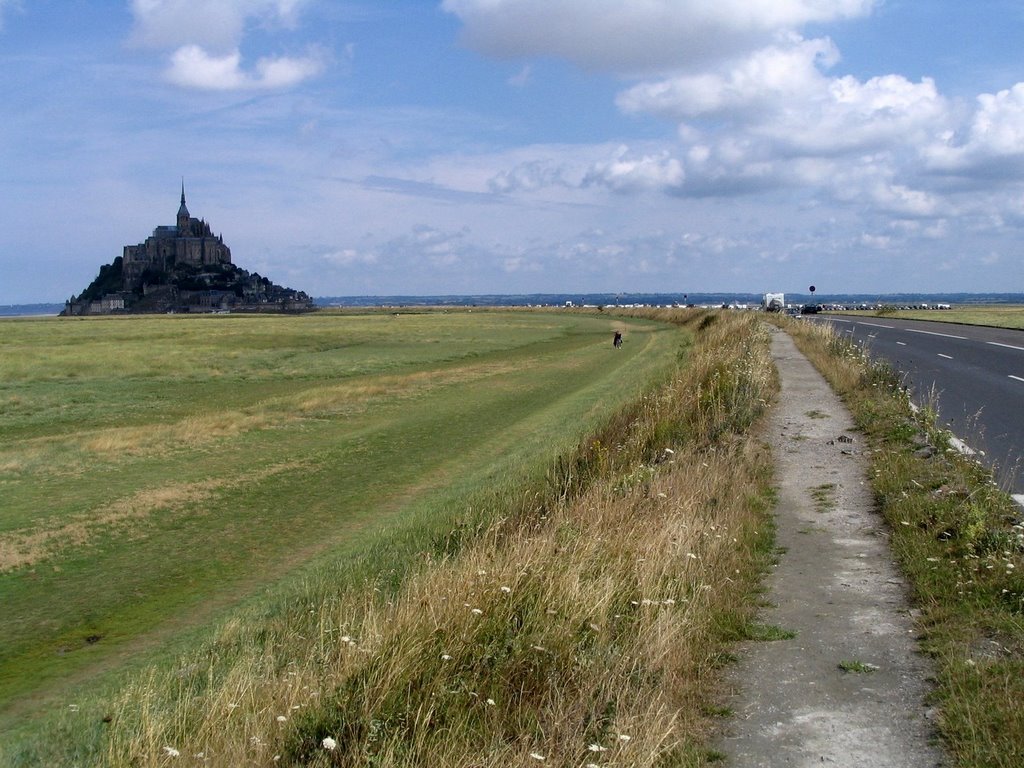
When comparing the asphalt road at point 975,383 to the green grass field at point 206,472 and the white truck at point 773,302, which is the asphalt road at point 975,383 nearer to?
the green grass field at point 206,472

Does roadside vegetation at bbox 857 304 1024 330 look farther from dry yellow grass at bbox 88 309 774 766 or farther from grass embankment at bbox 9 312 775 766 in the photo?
dry yellow grass at bbox 88 309 774 766

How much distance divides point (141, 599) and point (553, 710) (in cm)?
795

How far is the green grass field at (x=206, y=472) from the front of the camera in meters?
10.8

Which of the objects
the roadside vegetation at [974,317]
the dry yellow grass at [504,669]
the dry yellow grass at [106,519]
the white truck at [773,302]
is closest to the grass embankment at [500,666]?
the dry yellow grass at [504,669]

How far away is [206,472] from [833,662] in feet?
47.9

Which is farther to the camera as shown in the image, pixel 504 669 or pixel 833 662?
pixel 833 662

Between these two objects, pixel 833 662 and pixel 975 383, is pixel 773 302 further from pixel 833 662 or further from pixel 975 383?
pixel 833 662

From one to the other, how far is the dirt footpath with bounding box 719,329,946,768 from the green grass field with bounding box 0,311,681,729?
6345 mm

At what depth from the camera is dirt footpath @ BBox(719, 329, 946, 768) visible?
479 cm

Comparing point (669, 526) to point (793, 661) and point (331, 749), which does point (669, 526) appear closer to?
point (793, 661)

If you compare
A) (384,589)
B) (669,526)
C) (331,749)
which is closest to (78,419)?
(384,589)

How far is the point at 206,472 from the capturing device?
18125 millimetres

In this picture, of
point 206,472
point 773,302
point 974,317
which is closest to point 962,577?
point 206,472

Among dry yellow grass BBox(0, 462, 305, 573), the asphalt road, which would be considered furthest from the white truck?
dry yellow grass BBox(0, 462, 305, 573)
